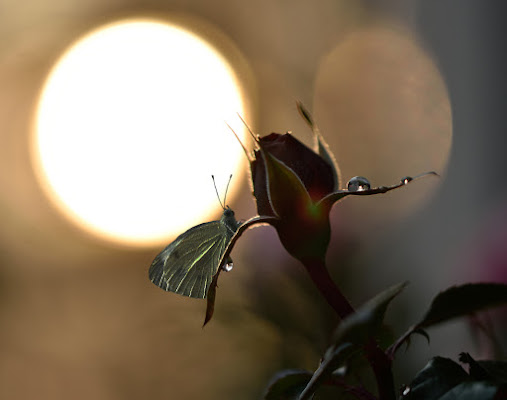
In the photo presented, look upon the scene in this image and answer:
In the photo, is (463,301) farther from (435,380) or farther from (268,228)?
(268,228)

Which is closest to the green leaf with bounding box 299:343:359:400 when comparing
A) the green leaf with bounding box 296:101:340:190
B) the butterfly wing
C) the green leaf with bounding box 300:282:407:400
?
the green leaf with bounding box 300:282:407:400

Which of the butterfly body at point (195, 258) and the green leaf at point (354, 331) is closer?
the green leaf at point (354, 331)

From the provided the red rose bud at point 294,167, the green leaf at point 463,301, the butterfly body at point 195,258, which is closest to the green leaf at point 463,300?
the green leaf at point 463,301

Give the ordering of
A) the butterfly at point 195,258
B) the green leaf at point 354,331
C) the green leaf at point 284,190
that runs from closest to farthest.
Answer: the green leaf at point 354,331
the green leaf at point 284,190
the butterfly at point 195,258

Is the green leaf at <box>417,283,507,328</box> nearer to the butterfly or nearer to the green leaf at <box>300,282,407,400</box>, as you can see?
the green leaf at <box>300,282,407,400</box>

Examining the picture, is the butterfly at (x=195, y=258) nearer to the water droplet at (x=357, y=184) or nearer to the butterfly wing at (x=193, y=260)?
the butterfly wing at (x=193, y=260)

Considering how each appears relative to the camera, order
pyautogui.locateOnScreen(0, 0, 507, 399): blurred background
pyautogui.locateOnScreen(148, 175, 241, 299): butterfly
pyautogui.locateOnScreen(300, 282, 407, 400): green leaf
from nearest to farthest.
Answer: pyautogui.locateOnScreen(300, 282, 407, 400): green leaf → pyautogui.locateOnScreen(148, 175, 241, 299): butterfly → pyautogui.locateOnScreen(0, 0, 507, 399): blurred background

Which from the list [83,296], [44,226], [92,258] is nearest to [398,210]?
[83,296]
